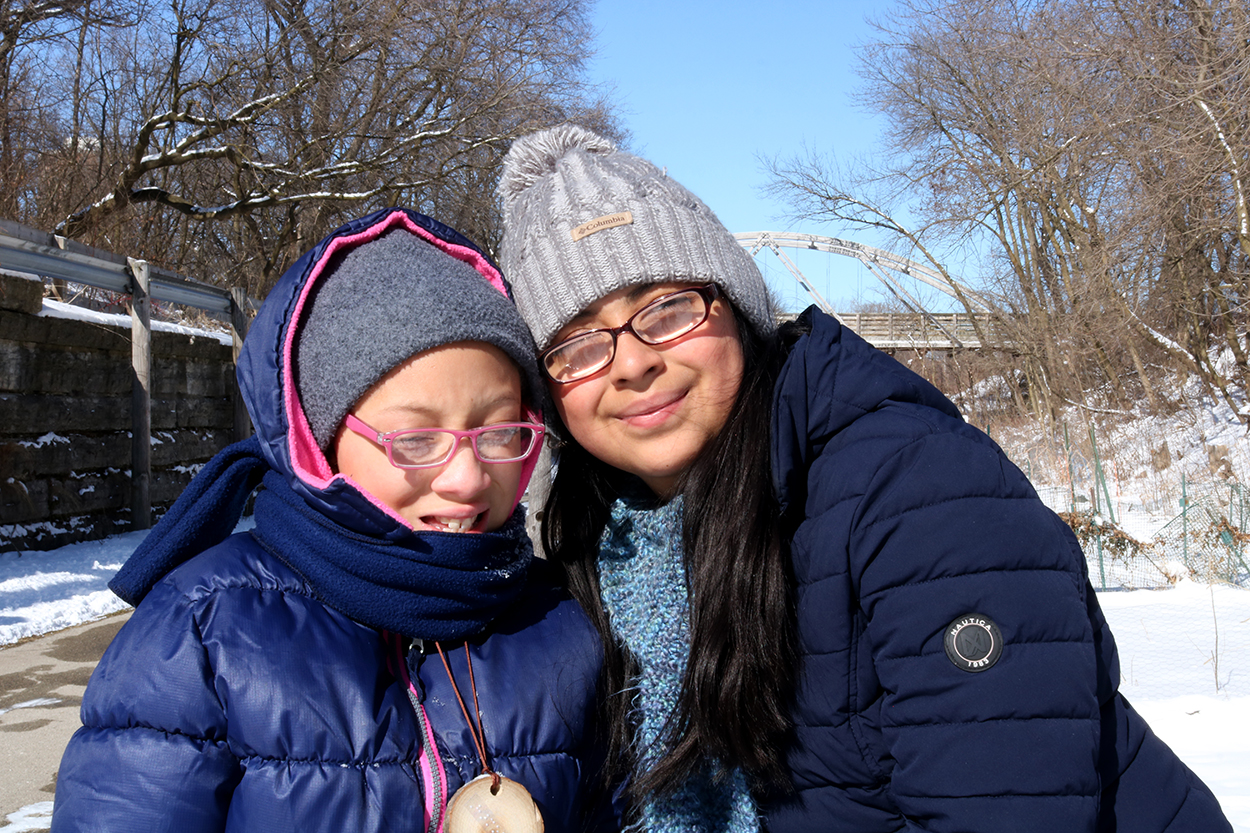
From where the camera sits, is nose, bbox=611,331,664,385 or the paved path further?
the paved path

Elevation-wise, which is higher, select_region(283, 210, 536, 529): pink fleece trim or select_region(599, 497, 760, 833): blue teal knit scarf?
select_region(283, 210, 536, 529): pink fleece trim

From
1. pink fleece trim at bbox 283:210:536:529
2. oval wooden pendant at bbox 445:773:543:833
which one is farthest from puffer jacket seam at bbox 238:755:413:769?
pink fleece trim at bbox 283:210:536:529

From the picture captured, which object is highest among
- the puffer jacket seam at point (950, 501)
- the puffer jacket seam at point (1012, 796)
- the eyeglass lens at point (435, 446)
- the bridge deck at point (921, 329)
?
the bridge deck at point (921, 329)

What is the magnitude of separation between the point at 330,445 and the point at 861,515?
862 mm

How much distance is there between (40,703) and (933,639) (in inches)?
160

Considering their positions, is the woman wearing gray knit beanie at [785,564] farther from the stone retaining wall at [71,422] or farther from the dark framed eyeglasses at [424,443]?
the stone retaining wall at [71,422]

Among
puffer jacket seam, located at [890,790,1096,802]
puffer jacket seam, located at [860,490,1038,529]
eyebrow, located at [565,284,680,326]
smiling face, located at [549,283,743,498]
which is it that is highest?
eyebrow, located at [565,284,680,326]

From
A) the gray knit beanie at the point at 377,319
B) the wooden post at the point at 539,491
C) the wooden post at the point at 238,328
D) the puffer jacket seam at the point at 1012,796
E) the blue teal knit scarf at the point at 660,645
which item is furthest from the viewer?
the wooden post at the point at 238,328

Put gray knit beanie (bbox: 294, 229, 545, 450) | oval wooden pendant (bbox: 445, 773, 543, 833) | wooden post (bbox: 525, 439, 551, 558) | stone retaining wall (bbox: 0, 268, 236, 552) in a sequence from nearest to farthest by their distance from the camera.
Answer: oval wooden pendant (bbox: 445, 773, 543, 833), gray knit beanie (bbox: 294, 229, 545, 450), wooden post (bbox: 525, 439, 551, 558), stone retaining wall (bbox: 0, 268, 236, 552)

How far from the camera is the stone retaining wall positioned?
20.0 ft

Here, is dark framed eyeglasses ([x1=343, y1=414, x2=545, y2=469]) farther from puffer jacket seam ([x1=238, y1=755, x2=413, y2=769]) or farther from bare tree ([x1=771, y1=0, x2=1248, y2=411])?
bare tree ([x1=771, y1=0, x2=1248, y2=411])

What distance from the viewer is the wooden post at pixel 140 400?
7.31m

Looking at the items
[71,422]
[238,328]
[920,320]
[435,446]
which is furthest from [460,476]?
[920,320]

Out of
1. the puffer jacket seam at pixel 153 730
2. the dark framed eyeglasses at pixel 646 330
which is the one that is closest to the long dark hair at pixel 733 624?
the dark framed eyeglasses at pixel 646 330
